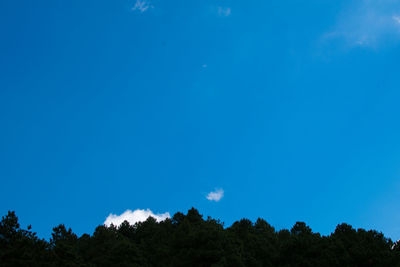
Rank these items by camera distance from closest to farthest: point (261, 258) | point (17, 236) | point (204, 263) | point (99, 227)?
point (17, 236) → point (204, 263) → point (261, 258) → point (99, 227)

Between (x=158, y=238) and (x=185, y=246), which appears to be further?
(x=158, y=238)

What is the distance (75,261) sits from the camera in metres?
34.1

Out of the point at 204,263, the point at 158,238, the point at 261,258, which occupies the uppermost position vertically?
the point at 158,238

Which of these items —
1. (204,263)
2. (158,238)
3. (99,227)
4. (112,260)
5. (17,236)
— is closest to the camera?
(17,236)

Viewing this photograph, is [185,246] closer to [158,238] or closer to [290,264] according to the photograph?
[290,264]

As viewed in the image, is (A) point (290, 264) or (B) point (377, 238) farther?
(B) point (377, 238)

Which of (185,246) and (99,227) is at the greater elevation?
(99,227)

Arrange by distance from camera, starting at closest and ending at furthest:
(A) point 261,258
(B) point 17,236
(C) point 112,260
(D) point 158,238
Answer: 1. (B) point 17,236
2. (C) point 112,260
3. (A) point 261,258
4. (D) point 158,238

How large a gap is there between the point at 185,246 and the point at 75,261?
11.5 m

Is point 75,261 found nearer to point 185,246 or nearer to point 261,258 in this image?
point 185,246

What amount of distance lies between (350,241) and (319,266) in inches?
418

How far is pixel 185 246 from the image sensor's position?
3881 centimetres

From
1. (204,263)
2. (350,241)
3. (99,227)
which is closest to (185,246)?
(204,263)

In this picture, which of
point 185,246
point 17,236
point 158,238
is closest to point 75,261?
point 17,236
